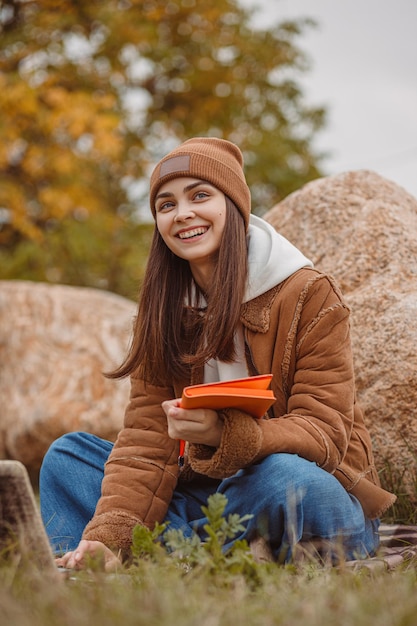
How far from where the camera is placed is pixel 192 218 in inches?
116

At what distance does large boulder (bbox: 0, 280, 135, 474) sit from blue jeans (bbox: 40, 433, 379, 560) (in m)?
3.29

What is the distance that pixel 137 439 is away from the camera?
10.00 ft

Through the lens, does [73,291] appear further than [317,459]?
Yes

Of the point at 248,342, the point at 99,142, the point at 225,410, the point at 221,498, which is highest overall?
the point at 99,142

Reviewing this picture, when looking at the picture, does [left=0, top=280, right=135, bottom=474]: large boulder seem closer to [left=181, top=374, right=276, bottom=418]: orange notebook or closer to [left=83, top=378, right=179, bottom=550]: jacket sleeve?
[left=83, top=378, right=179, bottom=550]: jacket sleeve

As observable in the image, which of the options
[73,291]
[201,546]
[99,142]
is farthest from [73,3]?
[201,546]

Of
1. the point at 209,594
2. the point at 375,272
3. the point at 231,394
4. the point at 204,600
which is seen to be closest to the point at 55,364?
the point at 375,272

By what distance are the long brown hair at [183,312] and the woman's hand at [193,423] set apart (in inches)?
19.3

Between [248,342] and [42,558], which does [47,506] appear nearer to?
[248,342]

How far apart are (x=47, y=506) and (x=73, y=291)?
425 cm

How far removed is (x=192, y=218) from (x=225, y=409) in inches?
31.2

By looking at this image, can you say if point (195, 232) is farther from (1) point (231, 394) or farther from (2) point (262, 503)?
(2) point (262, 503)

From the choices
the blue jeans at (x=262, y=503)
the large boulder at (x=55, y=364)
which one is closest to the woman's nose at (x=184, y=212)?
the blue jeans at (x=262, y=503)

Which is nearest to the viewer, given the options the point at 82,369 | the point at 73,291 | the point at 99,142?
the point at 82,369
